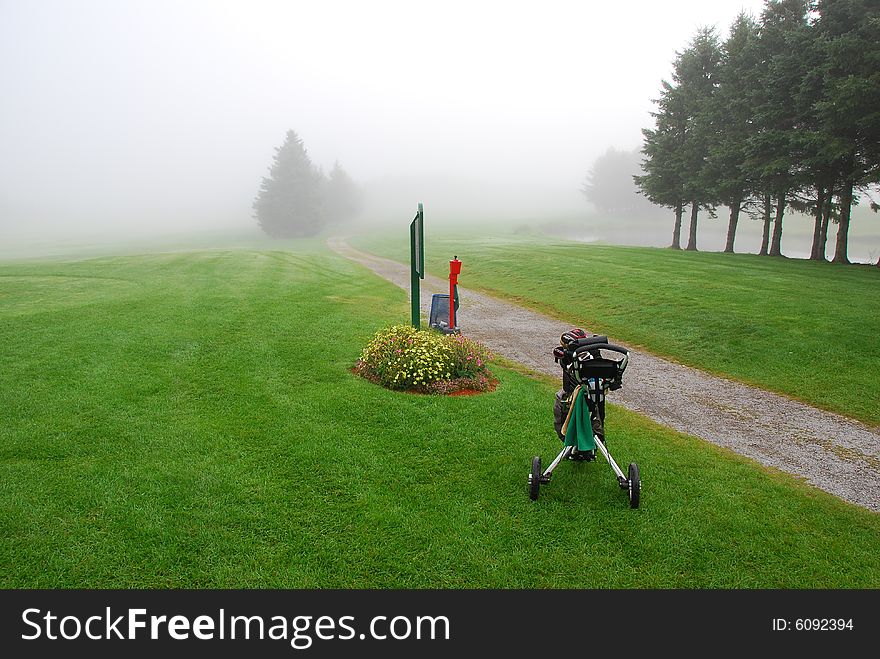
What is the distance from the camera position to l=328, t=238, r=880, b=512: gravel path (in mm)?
6934

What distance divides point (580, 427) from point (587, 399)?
1.07 feet

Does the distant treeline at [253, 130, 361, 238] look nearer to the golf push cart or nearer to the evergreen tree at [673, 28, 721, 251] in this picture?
the evergreen tree at [673, 28, 721, 251]

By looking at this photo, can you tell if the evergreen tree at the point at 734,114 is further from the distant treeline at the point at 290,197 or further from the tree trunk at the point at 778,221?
the distant treeline at the point at 290,197

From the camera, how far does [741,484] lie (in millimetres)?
6375

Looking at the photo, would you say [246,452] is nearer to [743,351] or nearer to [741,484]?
[741,484]

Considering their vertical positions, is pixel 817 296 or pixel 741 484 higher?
pixel 817 296

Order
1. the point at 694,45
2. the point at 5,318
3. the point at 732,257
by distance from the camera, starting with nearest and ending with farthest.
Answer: the point at 5,318
the point at 732,257
the point at 694,45

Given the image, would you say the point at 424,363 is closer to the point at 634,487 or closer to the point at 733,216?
the point at 634,487

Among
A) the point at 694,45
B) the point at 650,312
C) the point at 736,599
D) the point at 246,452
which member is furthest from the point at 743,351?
the point at 694,45

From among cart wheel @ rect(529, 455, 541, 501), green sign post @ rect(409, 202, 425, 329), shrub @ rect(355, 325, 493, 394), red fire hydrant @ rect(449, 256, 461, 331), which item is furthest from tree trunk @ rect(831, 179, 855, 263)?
cart wheel @ rect(529, 455, 541, 501)

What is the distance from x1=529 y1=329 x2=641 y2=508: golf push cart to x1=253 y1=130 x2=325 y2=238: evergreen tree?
2553 inches

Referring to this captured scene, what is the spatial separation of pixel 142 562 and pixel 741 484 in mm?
6467

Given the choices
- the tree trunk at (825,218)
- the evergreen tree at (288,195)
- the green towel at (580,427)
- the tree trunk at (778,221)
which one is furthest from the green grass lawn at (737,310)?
the evergreen tree at (288,195)

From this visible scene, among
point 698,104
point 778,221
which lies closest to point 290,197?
point 698,104
